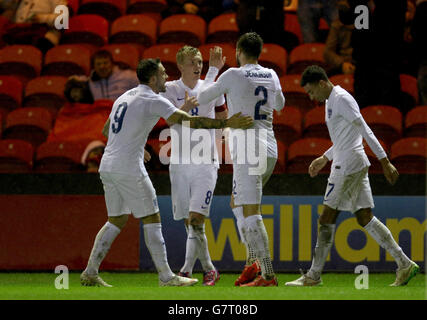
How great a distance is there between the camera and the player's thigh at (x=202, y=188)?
8.04m

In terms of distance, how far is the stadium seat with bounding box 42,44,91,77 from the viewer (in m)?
13.1

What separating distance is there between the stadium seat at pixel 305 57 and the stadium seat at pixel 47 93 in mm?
3429

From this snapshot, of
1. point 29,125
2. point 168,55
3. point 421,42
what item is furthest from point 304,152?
point 29,125

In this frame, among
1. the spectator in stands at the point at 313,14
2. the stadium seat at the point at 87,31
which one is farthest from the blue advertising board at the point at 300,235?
the stadium seat at the point at 87,31

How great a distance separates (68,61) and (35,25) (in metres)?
1.59

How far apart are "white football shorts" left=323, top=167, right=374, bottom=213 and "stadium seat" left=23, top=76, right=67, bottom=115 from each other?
6.03 m

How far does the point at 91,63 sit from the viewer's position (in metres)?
13.0

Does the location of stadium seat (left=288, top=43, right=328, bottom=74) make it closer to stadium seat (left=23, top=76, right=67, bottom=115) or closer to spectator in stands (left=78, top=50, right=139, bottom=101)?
spectator in stands (left=78, top=50, right=139, bottom=101)

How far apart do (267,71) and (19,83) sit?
6441mm

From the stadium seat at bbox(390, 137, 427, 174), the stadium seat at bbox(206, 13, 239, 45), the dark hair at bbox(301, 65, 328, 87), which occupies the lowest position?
the stadium seat at bbox(390, 137, 427, 174)

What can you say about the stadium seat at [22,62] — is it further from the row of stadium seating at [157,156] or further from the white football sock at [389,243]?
the white football sock at [389,243]

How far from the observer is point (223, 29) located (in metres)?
13.1

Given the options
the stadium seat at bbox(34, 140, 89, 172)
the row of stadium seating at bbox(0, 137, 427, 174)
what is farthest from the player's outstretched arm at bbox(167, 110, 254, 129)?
the stadium seat at bbox(34, 140, 89, 172)
